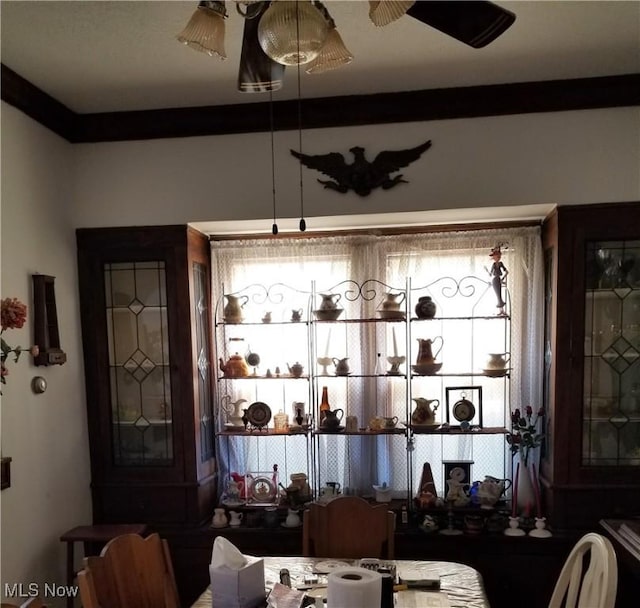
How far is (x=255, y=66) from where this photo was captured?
1439mm

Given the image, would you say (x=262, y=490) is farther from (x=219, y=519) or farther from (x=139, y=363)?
(x=139, y=363)

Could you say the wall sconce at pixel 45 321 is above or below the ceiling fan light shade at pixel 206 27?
below

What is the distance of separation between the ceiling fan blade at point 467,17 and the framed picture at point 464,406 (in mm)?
1912

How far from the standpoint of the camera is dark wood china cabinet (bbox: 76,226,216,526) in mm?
2662

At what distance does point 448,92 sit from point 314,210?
0.85 meters

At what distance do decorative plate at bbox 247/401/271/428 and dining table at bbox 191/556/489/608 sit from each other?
0.88 m

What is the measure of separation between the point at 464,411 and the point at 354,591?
5.02ft

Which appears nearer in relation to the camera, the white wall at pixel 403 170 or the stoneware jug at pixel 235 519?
the white wall at pixel 403 170

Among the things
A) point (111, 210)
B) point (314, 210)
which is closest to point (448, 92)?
point (314, 210)

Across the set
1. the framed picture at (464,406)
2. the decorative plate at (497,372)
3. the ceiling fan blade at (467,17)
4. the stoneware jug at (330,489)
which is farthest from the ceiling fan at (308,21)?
the stoneware jug at (330,489)

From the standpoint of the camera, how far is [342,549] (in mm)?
2174

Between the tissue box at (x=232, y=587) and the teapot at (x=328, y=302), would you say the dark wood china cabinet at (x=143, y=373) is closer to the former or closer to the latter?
the teapot at (x=328, y=302)

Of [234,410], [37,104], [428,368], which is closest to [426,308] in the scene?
[428,368]

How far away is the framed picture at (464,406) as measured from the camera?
2.72m
